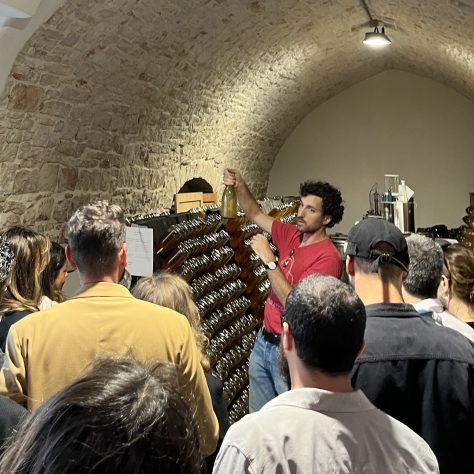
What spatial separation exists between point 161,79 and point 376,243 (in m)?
4.13

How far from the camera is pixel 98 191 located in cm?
588

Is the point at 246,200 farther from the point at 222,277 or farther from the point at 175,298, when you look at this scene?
the point at 175,298

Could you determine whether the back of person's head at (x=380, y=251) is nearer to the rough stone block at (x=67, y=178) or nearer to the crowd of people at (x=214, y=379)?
the crowd of people at (x=214, y=379)

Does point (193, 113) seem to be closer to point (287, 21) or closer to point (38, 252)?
point (287, 21)

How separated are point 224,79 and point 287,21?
3.48 ft

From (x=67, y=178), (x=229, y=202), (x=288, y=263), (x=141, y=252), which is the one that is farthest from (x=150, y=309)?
(x=67, y=178)

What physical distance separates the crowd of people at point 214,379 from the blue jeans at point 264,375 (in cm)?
38

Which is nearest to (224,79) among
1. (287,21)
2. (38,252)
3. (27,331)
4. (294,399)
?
(287,21)

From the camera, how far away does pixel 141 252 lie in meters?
3.46

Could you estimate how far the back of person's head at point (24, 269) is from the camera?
99.8 inches

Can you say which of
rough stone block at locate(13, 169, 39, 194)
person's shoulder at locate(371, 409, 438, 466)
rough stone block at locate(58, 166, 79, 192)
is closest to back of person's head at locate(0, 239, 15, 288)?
person's shoulder at locate(371, 409, 438, 466)

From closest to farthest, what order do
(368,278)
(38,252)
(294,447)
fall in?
(294,447) < (368,278) < (38,252)

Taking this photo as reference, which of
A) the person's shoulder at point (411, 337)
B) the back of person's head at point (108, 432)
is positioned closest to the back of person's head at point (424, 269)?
the person's shoulder at point (411, 337)

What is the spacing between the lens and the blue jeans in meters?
3.54
